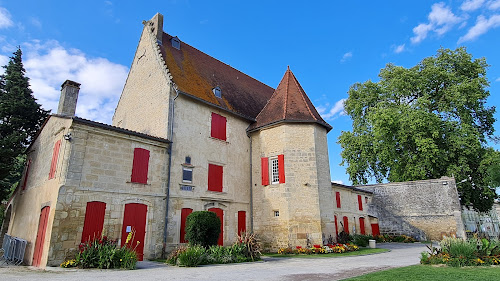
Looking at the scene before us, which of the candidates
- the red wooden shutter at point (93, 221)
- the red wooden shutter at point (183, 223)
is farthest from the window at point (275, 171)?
the red wooden shutter at point (93, 221)

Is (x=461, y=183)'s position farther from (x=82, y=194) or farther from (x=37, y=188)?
(x=37, y=188)

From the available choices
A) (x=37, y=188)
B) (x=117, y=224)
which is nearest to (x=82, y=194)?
(x=117, y=224)

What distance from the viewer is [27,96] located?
1780 centimetres

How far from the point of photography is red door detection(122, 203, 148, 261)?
39.3 feet

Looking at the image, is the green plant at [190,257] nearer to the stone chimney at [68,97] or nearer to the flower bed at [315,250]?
the flower bed at [315,250]

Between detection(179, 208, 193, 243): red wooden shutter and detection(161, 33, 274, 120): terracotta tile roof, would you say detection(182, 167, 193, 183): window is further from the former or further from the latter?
detection(161, 33, 274, 120): terracotta tile roof

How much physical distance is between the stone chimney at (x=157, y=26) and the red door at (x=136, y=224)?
34.6 ft

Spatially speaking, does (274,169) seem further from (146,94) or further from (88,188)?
(88,188)

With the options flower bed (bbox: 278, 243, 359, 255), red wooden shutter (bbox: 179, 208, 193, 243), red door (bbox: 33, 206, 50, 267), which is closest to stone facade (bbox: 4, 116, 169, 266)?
red door (bbox: 33, 206, 50, 267)

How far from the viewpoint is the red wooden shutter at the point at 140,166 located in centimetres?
1281

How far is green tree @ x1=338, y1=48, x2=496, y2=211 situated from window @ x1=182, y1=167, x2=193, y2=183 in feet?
56.2

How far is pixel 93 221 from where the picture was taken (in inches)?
438

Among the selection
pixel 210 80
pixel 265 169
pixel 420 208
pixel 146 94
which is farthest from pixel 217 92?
pixel 420 208

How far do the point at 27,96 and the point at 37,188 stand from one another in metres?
7.61
